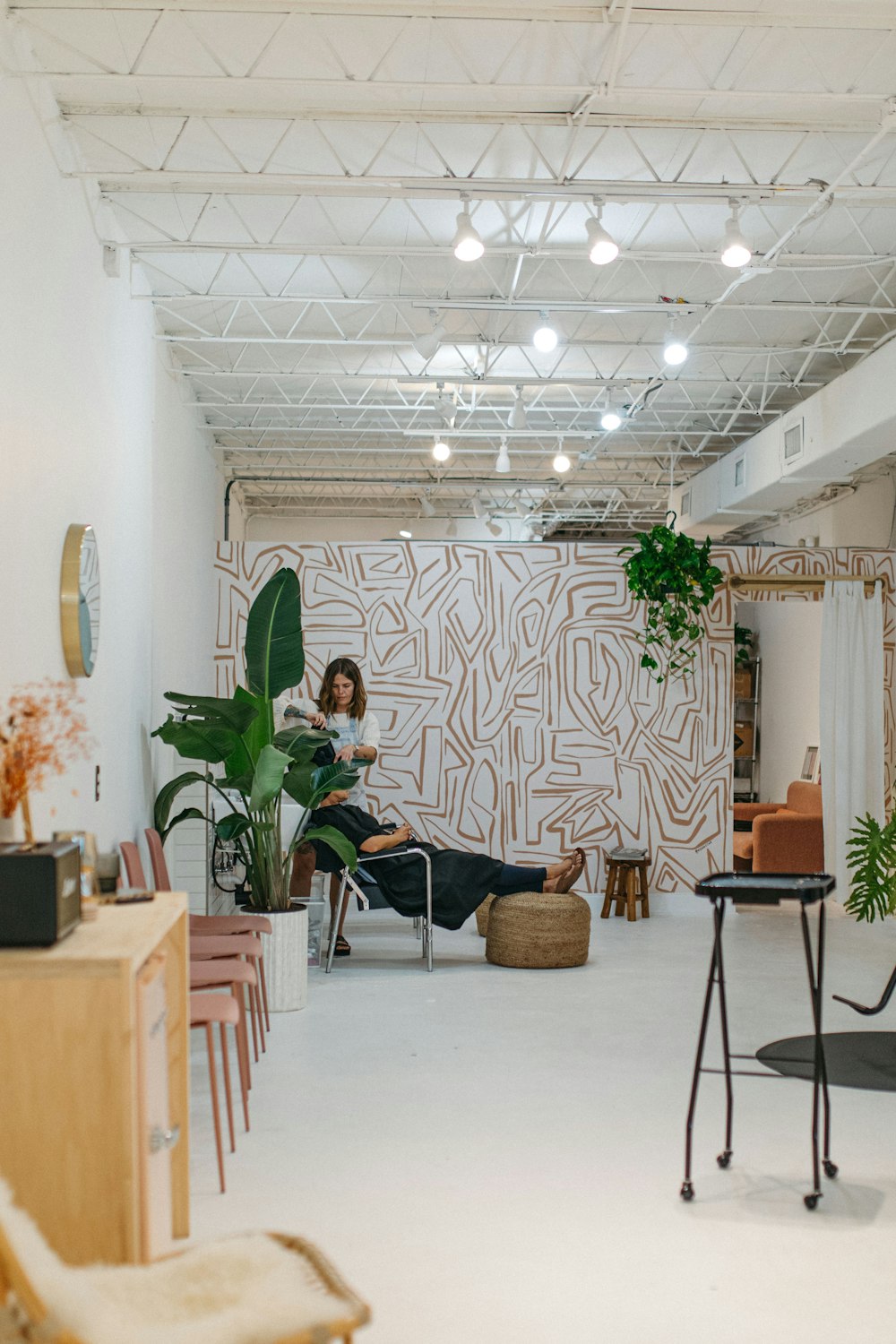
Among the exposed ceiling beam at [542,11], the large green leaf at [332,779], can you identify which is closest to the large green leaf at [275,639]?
the large green leaf at [332,779]

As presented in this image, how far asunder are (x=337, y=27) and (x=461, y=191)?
0.74m

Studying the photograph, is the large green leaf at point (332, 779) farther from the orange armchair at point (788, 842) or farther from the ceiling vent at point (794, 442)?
the orange armchair at point (788, 842)

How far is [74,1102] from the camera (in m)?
2.32

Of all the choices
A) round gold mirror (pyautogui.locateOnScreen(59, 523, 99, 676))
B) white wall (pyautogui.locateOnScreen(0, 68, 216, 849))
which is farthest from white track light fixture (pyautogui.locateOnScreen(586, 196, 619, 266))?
round gold mirror (pyautogui.locateOnScreen(59, 523, 99, 676))

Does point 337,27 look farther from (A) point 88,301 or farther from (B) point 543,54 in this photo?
(A) point 88,301

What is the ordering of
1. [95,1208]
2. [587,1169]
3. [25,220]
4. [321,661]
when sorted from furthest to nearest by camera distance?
[321,661], [25,220], [587,1169], [95,1208]

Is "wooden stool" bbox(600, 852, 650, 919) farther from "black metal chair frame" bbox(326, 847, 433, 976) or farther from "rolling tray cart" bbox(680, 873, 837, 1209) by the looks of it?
"rolling tray cart" bbox(680, 873, 837, 1209)

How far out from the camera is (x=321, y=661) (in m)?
8.70

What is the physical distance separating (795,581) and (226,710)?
4652 millimetres

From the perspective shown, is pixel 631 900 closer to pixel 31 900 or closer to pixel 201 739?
pixel 201 739

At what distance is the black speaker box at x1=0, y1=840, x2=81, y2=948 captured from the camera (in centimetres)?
247

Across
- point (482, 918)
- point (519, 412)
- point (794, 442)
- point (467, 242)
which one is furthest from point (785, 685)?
point (467, 242)

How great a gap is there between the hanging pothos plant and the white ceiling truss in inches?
42.6

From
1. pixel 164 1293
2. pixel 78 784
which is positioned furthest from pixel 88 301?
pixel 164 1293
